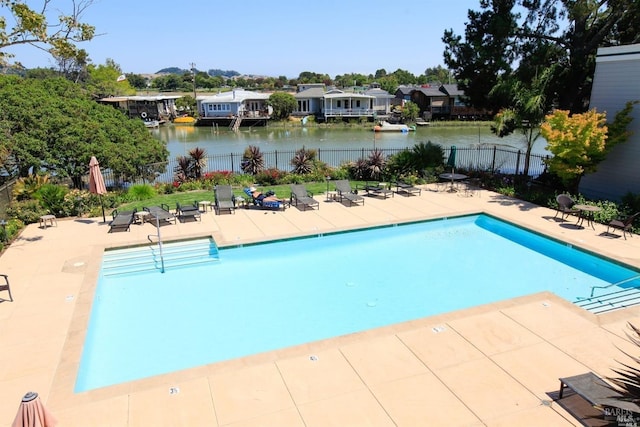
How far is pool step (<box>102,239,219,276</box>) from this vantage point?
11.0 m

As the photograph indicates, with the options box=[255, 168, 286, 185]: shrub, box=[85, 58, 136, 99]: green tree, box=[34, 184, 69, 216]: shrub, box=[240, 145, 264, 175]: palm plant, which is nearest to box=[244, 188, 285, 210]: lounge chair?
box=[255, 168, 286, 185]: shrub

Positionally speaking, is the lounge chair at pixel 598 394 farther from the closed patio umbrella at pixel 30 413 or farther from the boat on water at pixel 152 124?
the boat on water at pixel 152 124

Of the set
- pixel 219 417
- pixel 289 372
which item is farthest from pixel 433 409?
pixel 219 417

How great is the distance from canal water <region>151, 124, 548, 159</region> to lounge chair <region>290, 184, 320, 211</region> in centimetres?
2262

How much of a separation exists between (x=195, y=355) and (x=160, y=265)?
432 cm

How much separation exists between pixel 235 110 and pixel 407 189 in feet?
166

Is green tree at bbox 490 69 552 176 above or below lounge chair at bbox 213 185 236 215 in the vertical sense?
above

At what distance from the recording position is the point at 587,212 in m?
13.6

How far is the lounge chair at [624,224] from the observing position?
12.3 meters

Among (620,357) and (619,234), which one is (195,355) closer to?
(620,357)

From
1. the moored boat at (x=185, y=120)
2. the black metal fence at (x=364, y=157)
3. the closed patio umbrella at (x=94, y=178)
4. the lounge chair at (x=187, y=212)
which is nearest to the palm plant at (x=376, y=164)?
the black metal fence at (x=364, y=157)

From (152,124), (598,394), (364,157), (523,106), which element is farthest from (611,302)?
(152,124)

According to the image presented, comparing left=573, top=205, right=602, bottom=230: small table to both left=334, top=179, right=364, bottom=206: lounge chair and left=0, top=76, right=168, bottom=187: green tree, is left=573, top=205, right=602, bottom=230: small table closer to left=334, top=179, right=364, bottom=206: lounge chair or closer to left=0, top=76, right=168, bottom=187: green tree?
left=334, top=179, right=364, bottom=206: lounge chair

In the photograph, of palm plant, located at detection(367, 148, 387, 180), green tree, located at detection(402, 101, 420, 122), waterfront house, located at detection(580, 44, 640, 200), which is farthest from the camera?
green tree, located at detection(402, 101, 420, 122)
